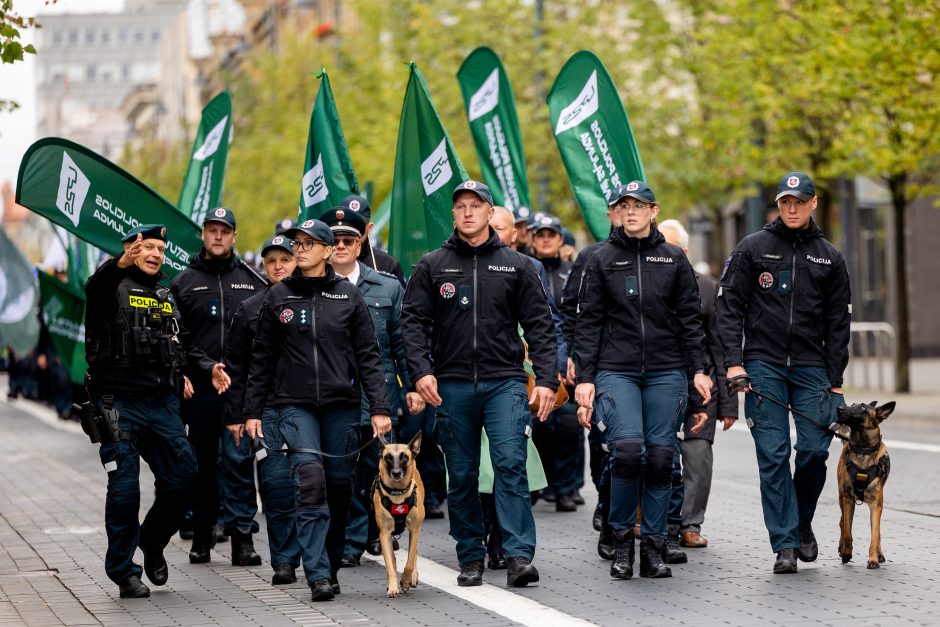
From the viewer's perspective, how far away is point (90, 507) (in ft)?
45.3

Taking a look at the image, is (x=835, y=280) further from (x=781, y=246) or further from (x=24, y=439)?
(x=24, y=439)

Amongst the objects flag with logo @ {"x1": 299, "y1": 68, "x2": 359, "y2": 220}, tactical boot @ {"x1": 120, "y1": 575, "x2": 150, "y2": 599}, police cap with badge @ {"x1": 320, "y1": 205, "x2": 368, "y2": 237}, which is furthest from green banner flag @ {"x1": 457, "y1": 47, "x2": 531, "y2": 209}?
tactical boot @ {"x1": 120, "y1": 575, "x2": 150, "y2": 599}

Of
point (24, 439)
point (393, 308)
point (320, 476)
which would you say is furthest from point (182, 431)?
point (24, 439)

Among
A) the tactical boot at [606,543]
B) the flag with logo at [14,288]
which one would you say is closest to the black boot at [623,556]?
the tactical boot at [606,543]

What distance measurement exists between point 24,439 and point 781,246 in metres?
15.2

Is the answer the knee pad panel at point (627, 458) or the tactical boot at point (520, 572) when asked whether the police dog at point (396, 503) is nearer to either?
the tactical boot at point (520, 572)

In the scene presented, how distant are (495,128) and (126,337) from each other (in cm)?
611

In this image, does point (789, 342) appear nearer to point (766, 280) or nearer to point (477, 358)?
point (766, 280)

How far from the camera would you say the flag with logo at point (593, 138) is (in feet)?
40.2

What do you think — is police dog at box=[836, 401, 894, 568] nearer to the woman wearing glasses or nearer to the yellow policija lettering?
the woman wearing glasses

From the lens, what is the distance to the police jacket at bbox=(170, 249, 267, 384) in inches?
424

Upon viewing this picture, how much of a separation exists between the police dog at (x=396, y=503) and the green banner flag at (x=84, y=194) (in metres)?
2.64

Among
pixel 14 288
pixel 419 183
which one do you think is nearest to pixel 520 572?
pixel 419 183

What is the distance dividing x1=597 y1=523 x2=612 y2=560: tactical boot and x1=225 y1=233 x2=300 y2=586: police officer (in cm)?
182
